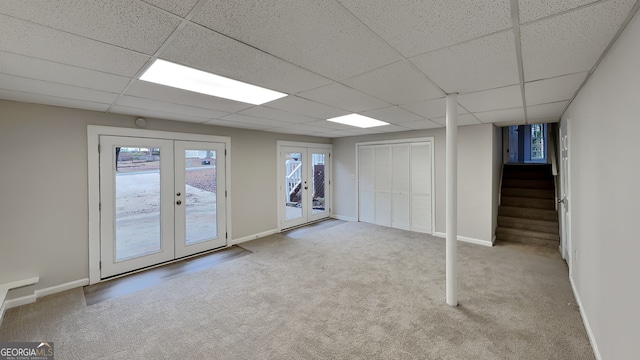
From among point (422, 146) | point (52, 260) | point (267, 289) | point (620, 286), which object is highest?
point (422, 146)

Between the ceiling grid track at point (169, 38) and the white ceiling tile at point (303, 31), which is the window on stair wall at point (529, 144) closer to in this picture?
the white ceiling tile at point (303, 31)

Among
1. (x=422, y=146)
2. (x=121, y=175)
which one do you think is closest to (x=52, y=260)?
(x=121, y=175)

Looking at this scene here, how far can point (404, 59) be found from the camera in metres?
1.80

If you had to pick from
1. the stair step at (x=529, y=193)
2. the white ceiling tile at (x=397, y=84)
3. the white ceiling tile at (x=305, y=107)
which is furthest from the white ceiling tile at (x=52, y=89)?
the stair step at (x=529, y=193)

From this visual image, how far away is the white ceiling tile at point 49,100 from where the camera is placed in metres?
2.51

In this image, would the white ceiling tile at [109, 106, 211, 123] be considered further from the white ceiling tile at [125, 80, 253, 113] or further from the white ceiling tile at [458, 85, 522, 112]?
the white ceiling tile at [458, 85, 522, 112]

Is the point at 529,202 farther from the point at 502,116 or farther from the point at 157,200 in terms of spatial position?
the point at 157,200

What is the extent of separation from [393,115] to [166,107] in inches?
120

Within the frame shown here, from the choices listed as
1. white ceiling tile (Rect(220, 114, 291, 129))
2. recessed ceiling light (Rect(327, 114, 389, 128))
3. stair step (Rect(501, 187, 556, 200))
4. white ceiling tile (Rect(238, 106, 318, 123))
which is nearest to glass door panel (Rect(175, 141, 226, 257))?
white ceiling tile (Rect(220, 114, 291, 129))

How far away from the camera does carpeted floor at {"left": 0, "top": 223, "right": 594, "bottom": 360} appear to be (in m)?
2.07

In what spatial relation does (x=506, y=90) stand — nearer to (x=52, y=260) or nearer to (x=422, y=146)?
(x=422, y=146)

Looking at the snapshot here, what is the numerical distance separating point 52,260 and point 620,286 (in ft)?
17.1

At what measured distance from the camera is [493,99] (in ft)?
9.45

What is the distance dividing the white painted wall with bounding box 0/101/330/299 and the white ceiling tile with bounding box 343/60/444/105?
3322 millimetres
